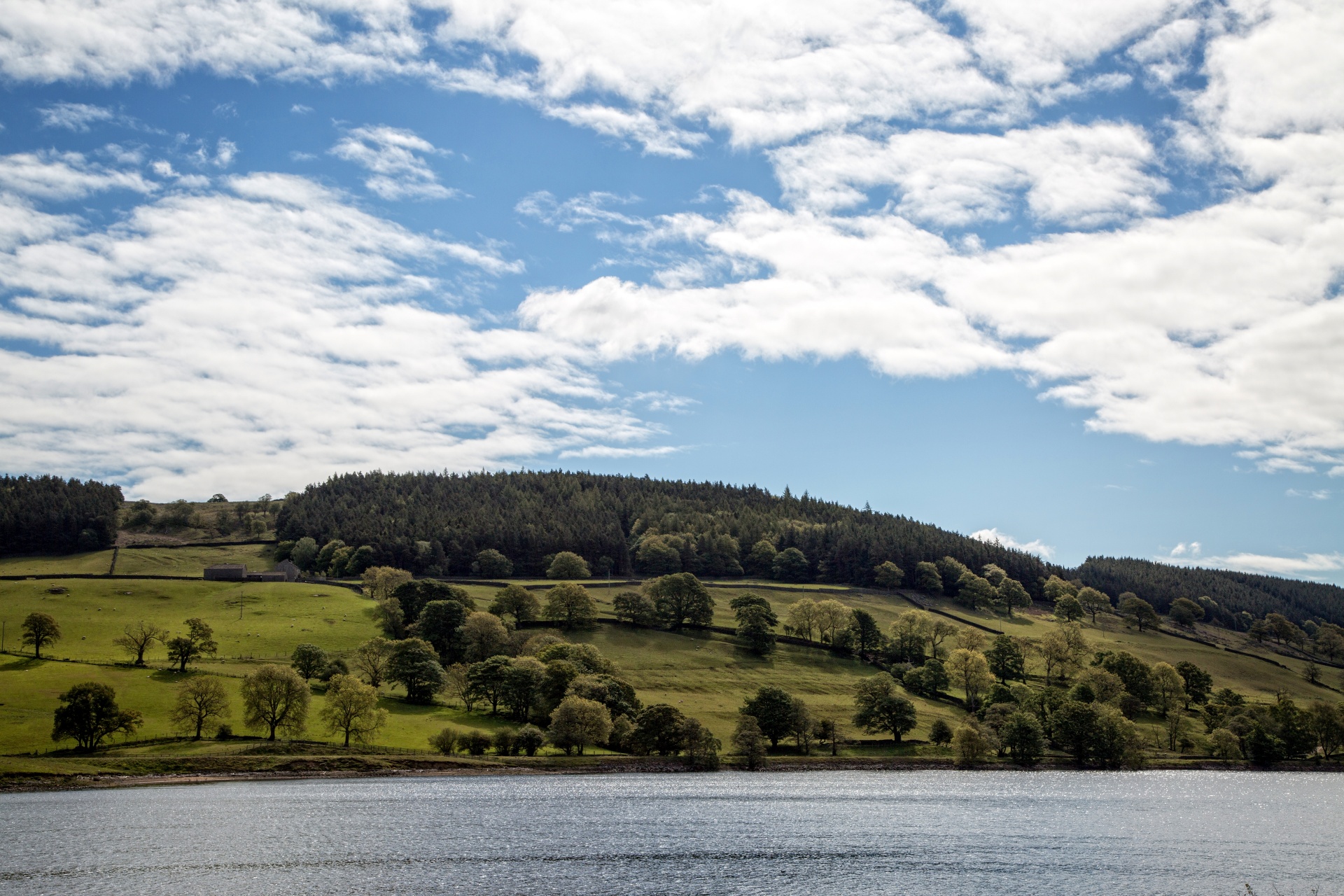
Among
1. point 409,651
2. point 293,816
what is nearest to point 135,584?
point 409,651

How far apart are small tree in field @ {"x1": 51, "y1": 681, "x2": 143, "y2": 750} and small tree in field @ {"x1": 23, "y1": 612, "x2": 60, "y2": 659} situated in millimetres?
37182

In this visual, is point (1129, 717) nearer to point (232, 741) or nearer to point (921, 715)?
point (921, 715)

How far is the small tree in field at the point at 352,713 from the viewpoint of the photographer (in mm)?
112562

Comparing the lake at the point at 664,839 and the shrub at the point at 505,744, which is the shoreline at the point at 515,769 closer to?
the lake at the point at 664,839

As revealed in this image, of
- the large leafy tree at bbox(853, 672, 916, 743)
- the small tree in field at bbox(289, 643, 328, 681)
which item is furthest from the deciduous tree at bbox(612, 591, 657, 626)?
the small tree in field at bbox(289, 643, 328, 681)

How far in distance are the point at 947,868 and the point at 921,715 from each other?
8207cm

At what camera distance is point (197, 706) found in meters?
110

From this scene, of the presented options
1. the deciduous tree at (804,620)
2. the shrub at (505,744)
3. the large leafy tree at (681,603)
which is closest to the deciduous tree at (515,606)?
the large leafy tree at (681,603)

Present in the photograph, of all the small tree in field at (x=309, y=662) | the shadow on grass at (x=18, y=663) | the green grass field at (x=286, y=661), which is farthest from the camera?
the small tree in field at (x=309, y=662)

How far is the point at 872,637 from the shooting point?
585 ft

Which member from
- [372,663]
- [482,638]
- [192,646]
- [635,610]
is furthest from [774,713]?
[192,646]

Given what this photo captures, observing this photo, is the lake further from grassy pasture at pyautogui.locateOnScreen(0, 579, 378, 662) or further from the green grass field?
grassy pasture at pyautogui.locateOnScreen(0, 579, 378, 662)

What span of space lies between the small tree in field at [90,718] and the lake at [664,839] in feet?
40.1

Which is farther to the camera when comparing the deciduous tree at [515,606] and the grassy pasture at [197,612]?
the deciduous tree at [515,606]
